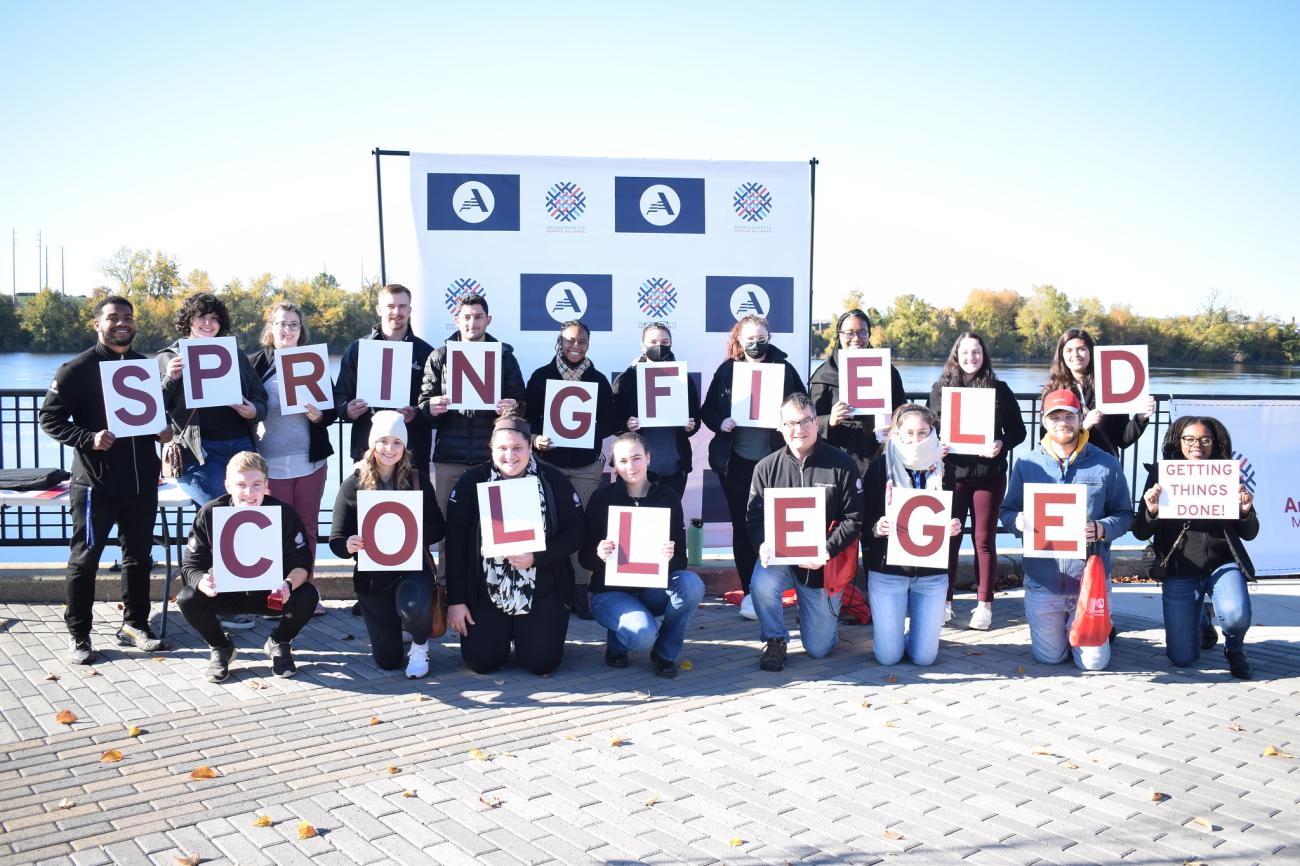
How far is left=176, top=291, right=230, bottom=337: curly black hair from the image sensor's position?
6.12 metres

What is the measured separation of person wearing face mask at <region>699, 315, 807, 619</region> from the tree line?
10.7ft

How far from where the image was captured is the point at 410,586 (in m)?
5.65

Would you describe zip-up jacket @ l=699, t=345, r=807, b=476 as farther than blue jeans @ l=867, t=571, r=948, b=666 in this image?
Yes

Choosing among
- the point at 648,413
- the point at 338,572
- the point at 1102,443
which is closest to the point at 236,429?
the point at 338,572

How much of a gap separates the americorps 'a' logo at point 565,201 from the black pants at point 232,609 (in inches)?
140

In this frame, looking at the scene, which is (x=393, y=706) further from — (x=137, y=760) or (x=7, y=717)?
(x=7, y=717)

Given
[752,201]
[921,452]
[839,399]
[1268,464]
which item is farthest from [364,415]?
[1268,464]

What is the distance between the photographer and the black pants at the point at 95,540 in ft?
18.7

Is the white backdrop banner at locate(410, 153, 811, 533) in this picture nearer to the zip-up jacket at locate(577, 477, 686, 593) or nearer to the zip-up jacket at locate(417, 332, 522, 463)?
the zip-up jacket at locate(417, 332, 522, 463)

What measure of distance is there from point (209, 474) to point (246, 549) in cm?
104

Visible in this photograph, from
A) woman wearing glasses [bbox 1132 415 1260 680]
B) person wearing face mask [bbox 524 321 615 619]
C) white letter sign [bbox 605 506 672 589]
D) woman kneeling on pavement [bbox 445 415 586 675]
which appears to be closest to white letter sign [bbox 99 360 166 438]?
woman kneeling on pavement [bbox 445 415 586 675]

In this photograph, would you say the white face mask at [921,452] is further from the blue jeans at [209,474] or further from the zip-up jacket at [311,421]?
the blue jeans at [209,474]

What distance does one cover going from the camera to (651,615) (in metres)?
5.85

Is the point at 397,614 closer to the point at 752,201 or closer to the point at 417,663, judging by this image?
the point at 417,663
